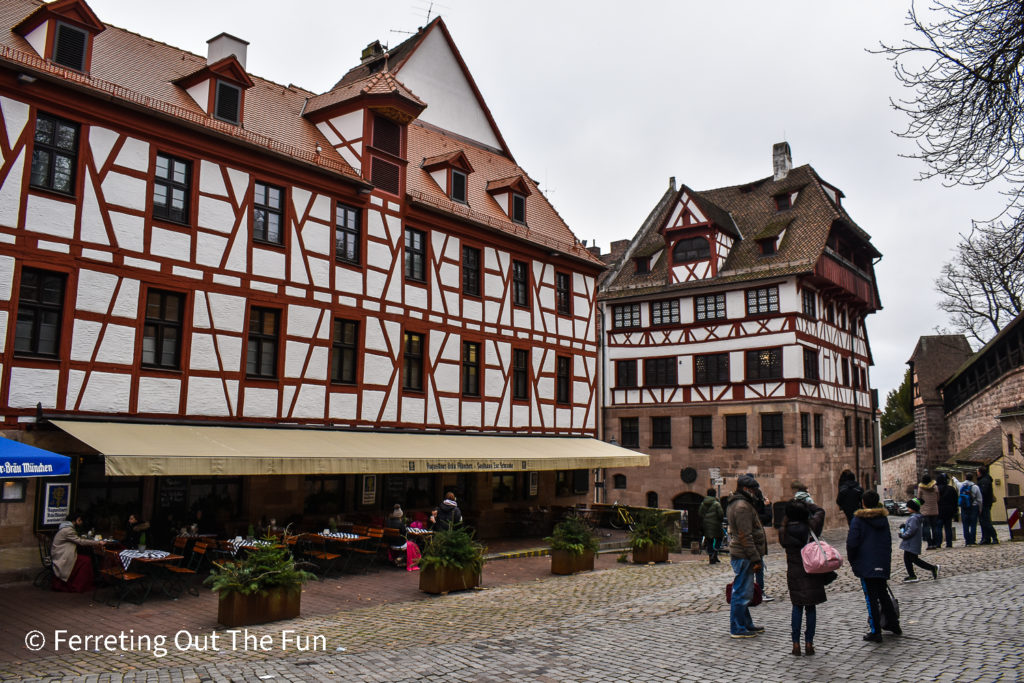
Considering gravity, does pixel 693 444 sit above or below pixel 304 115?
below

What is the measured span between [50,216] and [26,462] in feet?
17.7

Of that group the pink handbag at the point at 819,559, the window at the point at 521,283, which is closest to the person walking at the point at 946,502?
the pink handbag at the point at 819,559

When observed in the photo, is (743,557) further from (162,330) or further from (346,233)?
(346,233)

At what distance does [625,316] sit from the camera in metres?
36.8

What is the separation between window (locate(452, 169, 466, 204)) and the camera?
2184 cm

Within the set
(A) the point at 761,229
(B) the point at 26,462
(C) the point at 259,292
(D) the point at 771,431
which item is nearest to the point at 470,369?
(C) the point at 259,292

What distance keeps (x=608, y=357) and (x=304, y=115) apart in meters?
20.7

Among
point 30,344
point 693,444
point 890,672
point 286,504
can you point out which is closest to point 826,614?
point 890,672

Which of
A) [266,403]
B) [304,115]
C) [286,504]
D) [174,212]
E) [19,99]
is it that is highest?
[304,115]

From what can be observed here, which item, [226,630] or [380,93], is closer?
[226,630]

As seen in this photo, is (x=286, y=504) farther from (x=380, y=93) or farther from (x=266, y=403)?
(x=380, y=93)

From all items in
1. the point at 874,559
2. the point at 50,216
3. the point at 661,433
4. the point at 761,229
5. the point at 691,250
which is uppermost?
the point at 761,229

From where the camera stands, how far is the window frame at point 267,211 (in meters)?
16.5

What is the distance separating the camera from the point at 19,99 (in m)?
13.0
